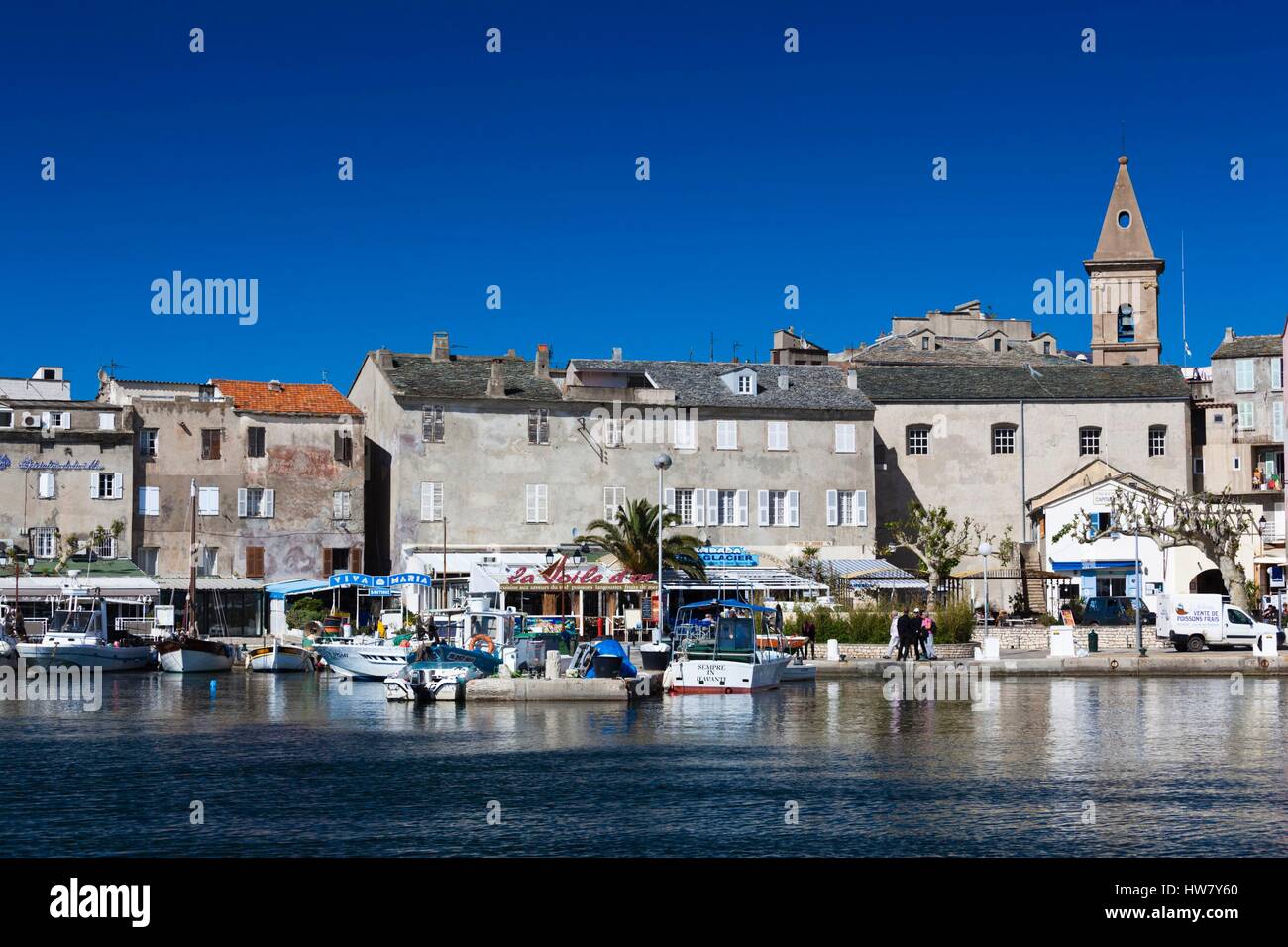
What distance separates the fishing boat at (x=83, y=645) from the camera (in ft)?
181

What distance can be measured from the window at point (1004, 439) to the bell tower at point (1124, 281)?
19.1 m

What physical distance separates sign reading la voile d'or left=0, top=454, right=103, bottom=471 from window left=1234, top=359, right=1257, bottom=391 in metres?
52.5

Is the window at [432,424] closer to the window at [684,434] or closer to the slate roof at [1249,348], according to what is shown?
the window at [684,434]

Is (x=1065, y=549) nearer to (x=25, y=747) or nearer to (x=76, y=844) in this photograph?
(x=25, y=747)

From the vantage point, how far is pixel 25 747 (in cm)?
3042

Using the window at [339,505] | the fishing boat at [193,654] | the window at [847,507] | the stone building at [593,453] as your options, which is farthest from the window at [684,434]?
the fishing boat at [193,654]

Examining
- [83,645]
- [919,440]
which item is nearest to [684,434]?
[919,440]

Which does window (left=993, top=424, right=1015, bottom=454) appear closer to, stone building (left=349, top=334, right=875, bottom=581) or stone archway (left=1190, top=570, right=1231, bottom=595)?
stone building (left=349, top=334, right=875, bottom=581)

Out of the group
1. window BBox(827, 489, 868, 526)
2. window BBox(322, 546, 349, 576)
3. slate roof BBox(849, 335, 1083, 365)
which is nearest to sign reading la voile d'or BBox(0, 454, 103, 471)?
window BBox(322, 546, 349, 576)

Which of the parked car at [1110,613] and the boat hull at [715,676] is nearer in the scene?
the boat hull at [715,676]

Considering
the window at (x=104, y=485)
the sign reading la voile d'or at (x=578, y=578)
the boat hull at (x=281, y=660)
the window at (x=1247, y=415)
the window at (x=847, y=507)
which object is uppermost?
the window at (x=1247, y=415)

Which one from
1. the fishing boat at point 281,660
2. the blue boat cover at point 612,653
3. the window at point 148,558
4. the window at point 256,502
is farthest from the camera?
the window at point 256,502

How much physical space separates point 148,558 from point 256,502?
16.2 feet

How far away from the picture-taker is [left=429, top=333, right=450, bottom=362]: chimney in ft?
234
